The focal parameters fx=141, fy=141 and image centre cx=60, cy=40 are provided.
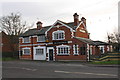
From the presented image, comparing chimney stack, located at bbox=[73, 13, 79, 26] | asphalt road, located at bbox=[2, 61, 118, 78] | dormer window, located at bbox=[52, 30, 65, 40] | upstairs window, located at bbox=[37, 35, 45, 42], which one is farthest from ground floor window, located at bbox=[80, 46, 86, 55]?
asphalt road, located at bbox=[2, 61, 118, 78]

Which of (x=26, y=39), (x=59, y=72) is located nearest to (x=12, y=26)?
(x=26, y=39)

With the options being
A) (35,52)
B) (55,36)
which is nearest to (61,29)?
(55,36)

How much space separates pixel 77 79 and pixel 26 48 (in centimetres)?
2716

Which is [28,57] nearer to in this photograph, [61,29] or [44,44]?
[44,44]

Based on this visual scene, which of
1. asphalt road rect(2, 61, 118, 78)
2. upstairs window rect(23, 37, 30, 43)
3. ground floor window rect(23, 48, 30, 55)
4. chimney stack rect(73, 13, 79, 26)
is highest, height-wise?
chimney stack rect(73, 13, 79, 26)

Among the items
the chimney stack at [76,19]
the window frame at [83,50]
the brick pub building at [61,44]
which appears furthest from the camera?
the chimney stack at [76,19]

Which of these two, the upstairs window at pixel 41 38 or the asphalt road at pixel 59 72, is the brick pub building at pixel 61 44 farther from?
the asphalt road at pixel 59 72

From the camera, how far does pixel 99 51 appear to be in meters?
32.5

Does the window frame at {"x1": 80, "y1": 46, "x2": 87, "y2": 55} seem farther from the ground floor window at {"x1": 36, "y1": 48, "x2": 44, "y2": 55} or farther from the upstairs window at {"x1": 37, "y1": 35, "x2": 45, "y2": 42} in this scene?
the ground floor window at {"x1": 36, "y1": 48, "x2": 44, "y2": 55}

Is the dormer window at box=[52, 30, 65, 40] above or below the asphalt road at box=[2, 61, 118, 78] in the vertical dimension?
above

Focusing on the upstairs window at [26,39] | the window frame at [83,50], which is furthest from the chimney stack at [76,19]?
the upstairs window at [26,39]

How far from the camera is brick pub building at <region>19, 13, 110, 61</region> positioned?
A: 27.4 meters

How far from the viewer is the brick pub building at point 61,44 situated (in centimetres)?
2736

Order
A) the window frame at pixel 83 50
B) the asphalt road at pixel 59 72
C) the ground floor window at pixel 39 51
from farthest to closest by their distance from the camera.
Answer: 1. the ground floor window at pixel 39 51
2. the window frame at pixel 83 50
3. the asphalt road at pixel 59 72
